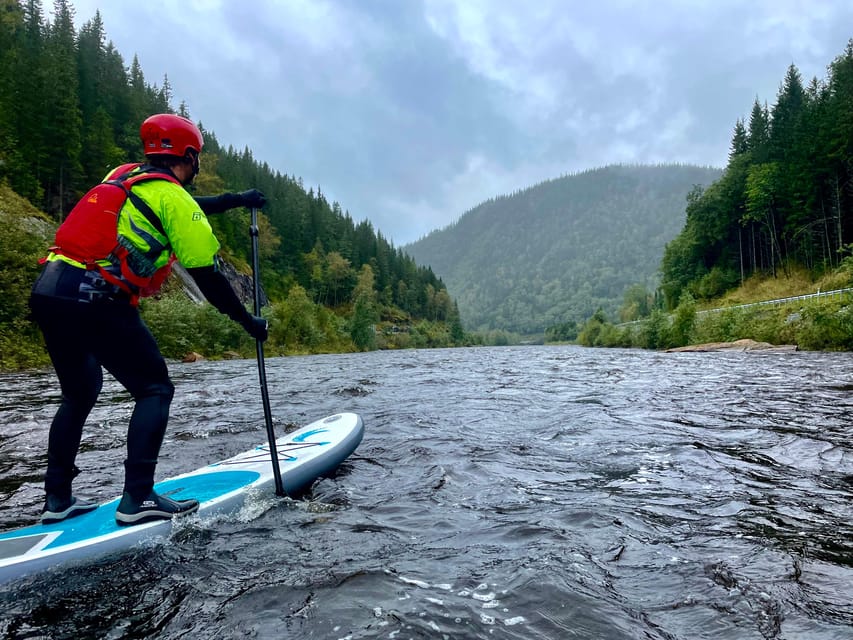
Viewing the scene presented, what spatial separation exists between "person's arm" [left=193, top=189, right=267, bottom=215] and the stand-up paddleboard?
102 inches

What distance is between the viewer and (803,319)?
28.3 meters

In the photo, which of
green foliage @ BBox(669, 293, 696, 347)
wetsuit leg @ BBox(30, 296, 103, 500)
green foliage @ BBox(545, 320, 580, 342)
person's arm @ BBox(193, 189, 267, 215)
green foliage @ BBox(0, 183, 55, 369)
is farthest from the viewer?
Result: green foliage @ BBox(545, 320, 580, 342)

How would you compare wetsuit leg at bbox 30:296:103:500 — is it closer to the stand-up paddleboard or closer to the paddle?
the stand-up paddleboard

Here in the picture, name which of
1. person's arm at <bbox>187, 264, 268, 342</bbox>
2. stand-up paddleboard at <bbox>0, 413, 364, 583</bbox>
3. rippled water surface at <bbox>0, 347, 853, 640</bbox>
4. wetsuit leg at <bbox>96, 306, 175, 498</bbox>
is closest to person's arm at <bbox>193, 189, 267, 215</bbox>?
person's arm at <bbox>187, 264, 268, 342</bbox>

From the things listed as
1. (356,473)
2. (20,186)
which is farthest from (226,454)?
(20,186)

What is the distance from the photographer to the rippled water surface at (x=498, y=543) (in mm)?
2539

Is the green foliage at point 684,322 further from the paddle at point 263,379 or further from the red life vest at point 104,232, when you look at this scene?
the red life vest at point 104,232

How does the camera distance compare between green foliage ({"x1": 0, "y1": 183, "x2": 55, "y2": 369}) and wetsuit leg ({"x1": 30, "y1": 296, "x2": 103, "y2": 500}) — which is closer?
wetsuit leg ({"x1": 30, "y1": 296, "x2": 103, "y2": 500})

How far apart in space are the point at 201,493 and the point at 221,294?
1983 millimetres

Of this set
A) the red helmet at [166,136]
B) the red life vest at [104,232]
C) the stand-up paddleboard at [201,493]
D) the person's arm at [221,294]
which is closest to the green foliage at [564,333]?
the stand-up paddleboard at [201,493]

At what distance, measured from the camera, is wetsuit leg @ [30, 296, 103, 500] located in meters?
3.46

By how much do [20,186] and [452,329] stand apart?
9253cm

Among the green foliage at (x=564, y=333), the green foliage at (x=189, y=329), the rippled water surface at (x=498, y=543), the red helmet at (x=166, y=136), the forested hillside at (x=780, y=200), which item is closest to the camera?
the rippled water surface at (x=498, y=543)

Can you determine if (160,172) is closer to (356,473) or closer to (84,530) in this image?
(84,530)
